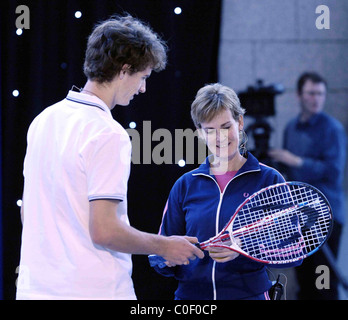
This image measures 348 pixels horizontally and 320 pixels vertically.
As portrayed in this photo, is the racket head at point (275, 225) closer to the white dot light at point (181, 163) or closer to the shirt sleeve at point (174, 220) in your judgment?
the shirt sleeve at point (174, 220)

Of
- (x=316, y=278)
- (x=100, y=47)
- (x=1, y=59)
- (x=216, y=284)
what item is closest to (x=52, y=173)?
(x=100, y=47)

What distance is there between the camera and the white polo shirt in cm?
133

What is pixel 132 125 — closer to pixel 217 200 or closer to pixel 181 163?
pixel 181 163

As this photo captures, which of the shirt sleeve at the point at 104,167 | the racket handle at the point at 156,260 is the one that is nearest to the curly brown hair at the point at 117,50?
the shirt sleeve at the point at 104,167

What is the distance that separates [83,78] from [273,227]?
1.33m

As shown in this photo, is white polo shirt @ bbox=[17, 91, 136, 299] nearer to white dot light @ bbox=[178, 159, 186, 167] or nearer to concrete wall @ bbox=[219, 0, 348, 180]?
white dot light @ bbox=[178, 159, 186, 167]

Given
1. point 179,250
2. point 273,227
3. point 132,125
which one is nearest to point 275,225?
point 273,227

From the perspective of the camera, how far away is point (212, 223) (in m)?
1.78

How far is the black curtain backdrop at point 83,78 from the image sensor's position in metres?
2.59

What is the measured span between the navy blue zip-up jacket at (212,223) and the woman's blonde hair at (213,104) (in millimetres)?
176

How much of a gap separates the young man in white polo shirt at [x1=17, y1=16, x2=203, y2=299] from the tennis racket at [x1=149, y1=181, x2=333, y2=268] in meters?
0.28

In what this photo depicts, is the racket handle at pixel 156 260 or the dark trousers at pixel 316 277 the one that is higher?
the racket handle at pixel 156 260

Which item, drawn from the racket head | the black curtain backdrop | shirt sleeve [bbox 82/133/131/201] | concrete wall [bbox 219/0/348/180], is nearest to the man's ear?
shirt sleeve [bbox 82/133/131/201]
